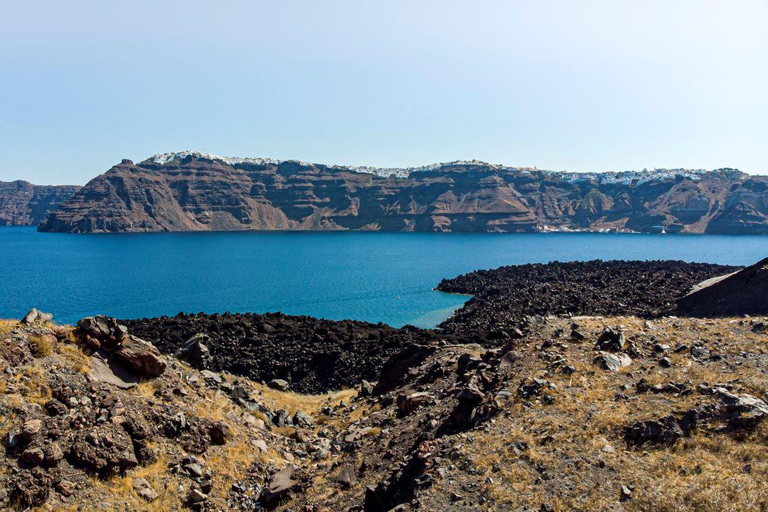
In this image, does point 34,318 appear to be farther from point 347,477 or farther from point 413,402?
point 413,402

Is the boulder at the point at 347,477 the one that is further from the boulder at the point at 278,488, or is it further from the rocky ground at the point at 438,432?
the boulder at the point at 278,488

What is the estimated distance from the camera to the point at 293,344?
42938 millimetres

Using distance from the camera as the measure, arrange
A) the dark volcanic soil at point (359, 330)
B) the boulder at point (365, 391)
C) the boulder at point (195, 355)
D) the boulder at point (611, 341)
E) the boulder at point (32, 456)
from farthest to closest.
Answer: the dark volcanic soil at point (359, 330)
the boulder at point (195, 355)
the boulder at point (365, 391)
the boulder at point (611, 341)
the boulder at point (32, 456)

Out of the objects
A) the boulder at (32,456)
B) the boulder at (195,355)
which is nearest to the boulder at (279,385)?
the boulder at (195,355)

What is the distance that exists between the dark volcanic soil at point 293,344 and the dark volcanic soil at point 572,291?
521 inches

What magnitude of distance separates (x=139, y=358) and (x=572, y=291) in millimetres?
62349

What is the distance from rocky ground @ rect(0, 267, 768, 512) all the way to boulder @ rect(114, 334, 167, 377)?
5 centimetres

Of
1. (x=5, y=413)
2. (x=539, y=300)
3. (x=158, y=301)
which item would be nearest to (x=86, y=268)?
(x=158, y=301)

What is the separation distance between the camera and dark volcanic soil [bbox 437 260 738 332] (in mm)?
59656

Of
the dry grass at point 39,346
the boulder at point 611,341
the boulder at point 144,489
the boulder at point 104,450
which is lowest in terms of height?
the boulder at point 144,489

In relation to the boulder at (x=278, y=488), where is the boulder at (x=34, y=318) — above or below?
above

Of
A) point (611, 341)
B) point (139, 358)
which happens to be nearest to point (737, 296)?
point (611, 341)

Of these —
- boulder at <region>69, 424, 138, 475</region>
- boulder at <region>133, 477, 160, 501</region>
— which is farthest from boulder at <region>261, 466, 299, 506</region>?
boulder at <region>69, 424, 138, 475</region>

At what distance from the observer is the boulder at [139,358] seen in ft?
60.7
